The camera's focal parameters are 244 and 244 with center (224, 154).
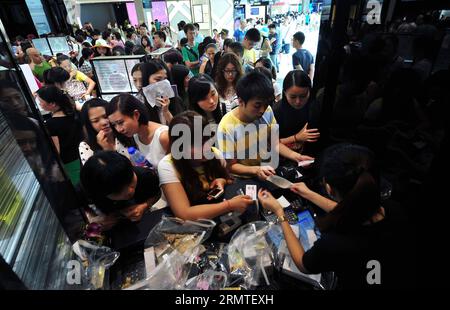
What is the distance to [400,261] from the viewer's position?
3.28 ft

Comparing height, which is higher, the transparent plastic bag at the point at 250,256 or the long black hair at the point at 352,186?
the long black hair at the point at 352,186

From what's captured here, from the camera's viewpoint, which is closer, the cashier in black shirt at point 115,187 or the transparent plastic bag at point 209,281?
the transparent plastic bag at point 209,281

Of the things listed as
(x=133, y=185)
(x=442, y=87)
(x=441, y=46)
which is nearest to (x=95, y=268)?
(x=133, y=185)

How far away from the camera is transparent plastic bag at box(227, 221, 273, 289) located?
1098 millimetres

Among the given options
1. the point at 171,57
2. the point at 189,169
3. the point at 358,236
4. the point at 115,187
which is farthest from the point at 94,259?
the point at 171,57

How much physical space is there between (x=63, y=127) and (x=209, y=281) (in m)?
1.91

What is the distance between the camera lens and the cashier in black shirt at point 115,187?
4.01ft

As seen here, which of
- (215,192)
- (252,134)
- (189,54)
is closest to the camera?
(215,192)

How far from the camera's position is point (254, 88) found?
169 centimetres

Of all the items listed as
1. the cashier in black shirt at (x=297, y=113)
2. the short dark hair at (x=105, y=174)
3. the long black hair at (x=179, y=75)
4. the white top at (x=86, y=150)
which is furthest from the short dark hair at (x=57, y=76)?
the cashier in black shirt at (x=297, y=113)

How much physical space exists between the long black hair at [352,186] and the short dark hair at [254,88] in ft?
2.47

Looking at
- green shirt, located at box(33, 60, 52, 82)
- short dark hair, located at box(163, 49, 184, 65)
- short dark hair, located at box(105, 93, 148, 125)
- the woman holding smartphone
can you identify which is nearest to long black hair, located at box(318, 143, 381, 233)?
the woman holding smartphone

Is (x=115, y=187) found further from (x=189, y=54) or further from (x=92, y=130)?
(x=189, y=54)

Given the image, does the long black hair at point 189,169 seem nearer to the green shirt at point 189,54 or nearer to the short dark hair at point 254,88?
the short dark hair at point 254,88
